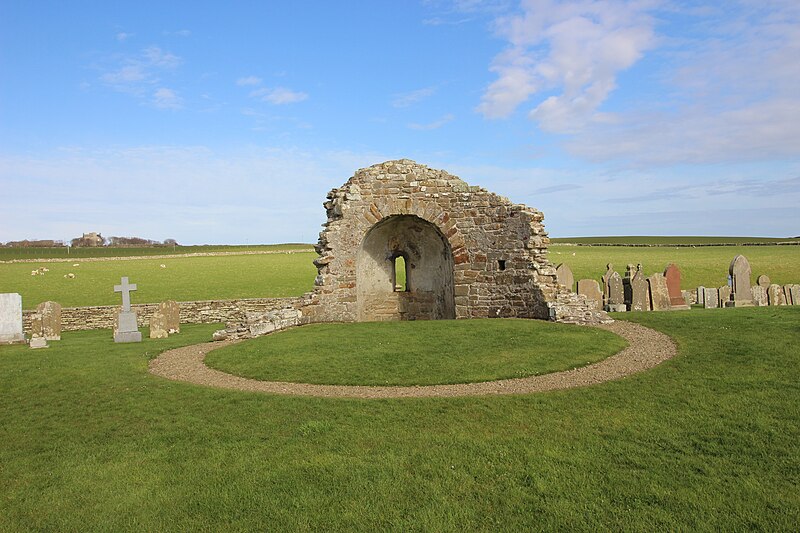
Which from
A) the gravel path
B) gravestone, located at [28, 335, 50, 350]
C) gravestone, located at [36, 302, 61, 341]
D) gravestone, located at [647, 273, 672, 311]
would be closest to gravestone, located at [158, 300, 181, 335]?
gravestone, located at [36, 302, 61, 341]

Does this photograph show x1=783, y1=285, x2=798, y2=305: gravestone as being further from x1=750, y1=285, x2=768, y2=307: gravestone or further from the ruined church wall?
the ruined church wall

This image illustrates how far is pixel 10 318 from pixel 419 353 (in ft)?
45.2

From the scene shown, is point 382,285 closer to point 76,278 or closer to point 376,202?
point 376,202

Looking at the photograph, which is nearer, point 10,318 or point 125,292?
point 10,318

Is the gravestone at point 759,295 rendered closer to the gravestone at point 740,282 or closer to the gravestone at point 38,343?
the gravestone at point 740,282

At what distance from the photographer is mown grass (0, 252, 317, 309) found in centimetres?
3046

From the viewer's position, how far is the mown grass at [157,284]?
99.9 feet

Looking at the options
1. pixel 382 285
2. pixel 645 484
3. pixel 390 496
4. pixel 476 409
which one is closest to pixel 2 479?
pixel 390 496

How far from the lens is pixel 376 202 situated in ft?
58.4

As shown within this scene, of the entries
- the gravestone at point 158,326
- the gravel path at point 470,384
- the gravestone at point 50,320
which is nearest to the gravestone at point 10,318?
the gravestone at point 50,320

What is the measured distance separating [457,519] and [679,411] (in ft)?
14.6

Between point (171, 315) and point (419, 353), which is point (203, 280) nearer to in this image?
point (171, 315)

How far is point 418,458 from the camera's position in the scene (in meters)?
6.51

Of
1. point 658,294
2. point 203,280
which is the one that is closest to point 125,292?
point 658,294
